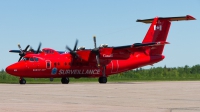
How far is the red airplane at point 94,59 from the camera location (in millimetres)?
44688

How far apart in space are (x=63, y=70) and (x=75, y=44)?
303 centimetres

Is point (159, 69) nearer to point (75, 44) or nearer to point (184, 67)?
point (184, 67)

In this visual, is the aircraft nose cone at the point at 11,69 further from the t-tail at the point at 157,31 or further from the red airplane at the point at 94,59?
the t-tail at the point at 157,31

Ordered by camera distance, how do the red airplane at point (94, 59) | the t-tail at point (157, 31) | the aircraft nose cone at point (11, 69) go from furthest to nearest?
the t-tail at point (157, 31), the red airplane at point (94, 59), the aircraft nose cone at point (11, 69)

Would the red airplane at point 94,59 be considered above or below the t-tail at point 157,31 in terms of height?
below

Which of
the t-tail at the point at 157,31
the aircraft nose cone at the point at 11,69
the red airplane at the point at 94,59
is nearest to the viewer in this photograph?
the aircraft nose cone at the point at 11,69

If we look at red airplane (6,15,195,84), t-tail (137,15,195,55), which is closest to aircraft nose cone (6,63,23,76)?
red airplane (6,15,195,84)

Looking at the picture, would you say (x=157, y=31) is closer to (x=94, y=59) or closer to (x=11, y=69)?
(x=94, y=59)

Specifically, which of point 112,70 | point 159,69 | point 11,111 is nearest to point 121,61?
point 112,70

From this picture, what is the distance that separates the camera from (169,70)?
79.2 m

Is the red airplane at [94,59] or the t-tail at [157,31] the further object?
the t-tail at [157,31]

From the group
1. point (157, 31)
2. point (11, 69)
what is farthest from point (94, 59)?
point (11, 69)

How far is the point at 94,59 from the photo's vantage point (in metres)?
47.2

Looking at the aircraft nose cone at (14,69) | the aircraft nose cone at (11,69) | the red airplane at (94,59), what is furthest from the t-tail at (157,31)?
the aircraft nose cone at (11,69)
